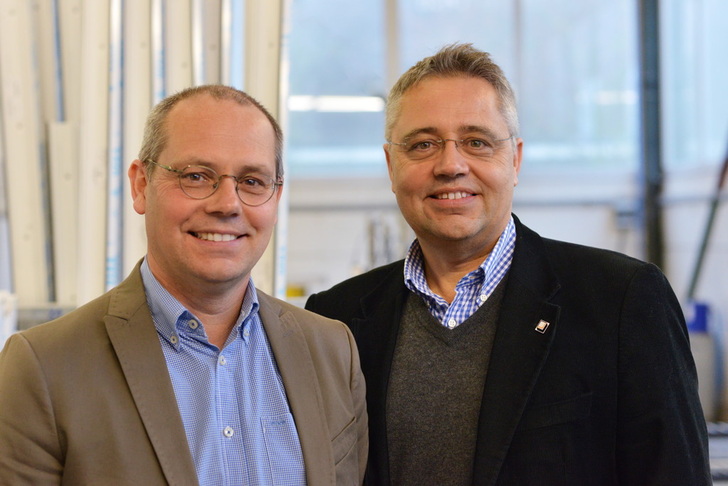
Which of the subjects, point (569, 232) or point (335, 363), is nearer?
point (335, 363)

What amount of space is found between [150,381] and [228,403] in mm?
135

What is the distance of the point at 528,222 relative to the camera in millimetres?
5719

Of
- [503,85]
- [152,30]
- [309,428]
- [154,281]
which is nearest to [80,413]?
[154,281]

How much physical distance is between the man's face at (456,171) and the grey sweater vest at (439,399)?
164mm

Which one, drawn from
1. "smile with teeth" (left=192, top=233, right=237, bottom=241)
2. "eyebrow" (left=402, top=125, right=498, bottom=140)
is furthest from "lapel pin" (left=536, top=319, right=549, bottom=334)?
"smile with teeth" (left=192, top=233, right=237, bottom=241)

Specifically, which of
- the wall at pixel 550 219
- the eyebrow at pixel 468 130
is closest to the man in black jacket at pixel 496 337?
the eyebrow at pixel 468 130

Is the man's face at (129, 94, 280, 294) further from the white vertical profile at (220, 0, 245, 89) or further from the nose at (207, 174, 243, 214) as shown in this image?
the white vertical profile at (220, 0, 245, 89)

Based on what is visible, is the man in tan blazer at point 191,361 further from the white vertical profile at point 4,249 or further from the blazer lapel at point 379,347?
the white vertical profile at point 4,249

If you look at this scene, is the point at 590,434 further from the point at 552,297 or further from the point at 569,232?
the point at 569,232

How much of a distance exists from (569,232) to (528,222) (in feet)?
1.01

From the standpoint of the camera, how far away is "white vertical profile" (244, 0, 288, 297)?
2.55m

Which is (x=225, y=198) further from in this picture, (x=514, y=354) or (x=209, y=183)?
(x=514, y=354)

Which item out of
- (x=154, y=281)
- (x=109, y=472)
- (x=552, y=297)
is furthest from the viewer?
(x=552, y=297)

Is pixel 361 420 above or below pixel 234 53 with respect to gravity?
below
